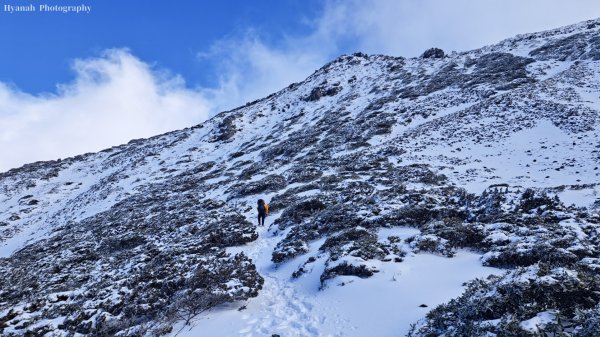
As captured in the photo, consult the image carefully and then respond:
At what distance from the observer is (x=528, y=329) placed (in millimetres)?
5754

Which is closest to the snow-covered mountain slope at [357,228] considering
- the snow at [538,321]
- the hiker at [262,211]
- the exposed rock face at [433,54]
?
the snow at [538,321]

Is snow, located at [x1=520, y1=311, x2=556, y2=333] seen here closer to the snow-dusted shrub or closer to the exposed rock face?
the snow-dusted shrub

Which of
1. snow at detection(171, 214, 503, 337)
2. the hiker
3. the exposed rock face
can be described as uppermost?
the exposed rock face

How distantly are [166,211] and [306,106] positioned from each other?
44.2 meters

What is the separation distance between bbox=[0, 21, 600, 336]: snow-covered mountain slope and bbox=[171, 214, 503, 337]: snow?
0.06m

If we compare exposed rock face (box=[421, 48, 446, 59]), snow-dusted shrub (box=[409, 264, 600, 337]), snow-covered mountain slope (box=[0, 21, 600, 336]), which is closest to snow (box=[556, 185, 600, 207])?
snow-covered mountain slope (box=[0, 21, 600, 336])

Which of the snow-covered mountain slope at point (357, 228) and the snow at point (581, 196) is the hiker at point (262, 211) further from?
the snow at point (581, 196)

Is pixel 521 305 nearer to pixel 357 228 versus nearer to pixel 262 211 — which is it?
pixel 357 228

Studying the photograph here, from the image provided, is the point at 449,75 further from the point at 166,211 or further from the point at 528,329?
the point at 528,329

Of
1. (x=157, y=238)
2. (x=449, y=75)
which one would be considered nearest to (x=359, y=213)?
(x=157, y=238)

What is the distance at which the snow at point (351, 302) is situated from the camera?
8680mm

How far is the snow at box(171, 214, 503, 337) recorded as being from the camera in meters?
8.68

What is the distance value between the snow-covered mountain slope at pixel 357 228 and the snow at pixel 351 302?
56 millimetres

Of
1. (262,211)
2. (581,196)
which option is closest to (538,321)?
(581,196)
